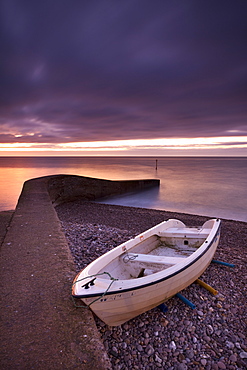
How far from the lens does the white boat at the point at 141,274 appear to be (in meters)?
2.84

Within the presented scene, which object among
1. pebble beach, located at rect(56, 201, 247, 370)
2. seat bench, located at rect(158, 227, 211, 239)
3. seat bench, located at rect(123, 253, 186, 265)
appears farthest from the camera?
seat bench, located at rect(158, 227, 211, 239)

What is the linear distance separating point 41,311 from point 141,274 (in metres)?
1.79

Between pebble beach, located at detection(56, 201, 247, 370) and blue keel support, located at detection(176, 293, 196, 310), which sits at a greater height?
blue keel support, located at detection(176, 293, 196, 310)

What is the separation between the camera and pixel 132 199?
17266 mm

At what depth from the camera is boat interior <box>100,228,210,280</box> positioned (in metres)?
3.80

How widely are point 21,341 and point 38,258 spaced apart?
5.89ft

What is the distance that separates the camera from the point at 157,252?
516 centimetres

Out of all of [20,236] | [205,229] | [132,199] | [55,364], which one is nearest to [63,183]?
[132,199]

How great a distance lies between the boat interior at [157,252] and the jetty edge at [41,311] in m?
0.84

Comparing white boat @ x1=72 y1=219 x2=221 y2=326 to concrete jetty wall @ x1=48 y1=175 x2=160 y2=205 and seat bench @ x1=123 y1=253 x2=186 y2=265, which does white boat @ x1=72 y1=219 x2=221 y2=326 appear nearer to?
seat bench @ x1=123 y1=253 x2=186 y2=265

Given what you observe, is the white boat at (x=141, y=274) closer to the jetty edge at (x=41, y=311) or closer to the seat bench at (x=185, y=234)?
the seat bench at (x=185, y=234)

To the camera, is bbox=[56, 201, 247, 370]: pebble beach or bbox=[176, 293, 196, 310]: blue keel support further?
bbox=[176, 293, 196, 310]: blue keel support

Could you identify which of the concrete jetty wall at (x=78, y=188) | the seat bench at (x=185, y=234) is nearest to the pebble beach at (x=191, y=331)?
the seat bench at (x=185, y=234)

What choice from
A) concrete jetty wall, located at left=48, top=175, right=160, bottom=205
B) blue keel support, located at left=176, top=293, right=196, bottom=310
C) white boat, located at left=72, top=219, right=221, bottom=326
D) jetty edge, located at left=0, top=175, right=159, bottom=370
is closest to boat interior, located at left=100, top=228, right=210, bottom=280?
white boat, located at left=72, top=219, right=221, bottom=326
